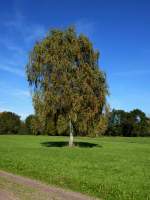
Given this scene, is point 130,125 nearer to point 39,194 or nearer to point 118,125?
point 118,125

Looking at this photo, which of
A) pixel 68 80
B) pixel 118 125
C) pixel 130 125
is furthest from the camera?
pixel 118 125

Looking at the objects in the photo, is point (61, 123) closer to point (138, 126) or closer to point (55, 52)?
point (55, 52)

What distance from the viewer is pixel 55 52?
151 feet

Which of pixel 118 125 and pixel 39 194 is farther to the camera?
pixel 118 125

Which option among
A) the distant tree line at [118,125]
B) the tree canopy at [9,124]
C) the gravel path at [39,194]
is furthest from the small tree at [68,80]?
the tree canopy at [9,124]

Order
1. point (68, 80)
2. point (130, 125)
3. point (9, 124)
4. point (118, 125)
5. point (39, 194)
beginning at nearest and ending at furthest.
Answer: point (39, 194) < point (68, 80) < point (9, 124) < point (130, 125) < point (118, 125)

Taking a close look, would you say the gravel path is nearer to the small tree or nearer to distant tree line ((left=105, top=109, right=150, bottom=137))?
the small tree

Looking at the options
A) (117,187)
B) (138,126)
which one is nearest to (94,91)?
(117,187)

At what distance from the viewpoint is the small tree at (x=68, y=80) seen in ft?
148

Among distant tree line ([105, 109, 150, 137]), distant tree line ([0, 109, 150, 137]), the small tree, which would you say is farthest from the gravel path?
distant tree line ([105, 109, 150, 137])

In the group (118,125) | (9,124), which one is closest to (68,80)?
(9,124)

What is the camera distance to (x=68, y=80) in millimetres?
45219

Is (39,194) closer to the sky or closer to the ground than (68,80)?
closer to the ground

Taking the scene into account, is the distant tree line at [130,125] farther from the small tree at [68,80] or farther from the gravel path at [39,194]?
the gravel path at [39,194]
